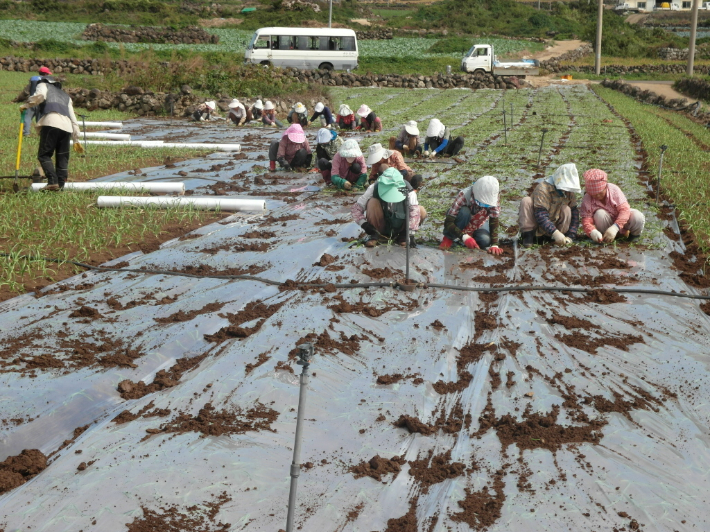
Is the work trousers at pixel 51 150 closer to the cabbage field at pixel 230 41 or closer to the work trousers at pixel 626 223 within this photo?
the work trousers at pixel 626 223

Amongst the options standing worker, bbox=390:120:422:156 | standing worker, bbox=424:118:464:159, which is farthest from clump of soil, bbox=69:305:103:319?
standing worker, bbox=424:118:464:159

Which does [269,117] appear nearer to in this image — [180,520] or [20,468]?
[20,468]

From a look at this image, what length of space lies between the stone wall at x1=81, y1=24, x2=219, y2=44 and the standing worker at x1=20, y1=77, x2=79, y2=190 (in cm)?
3462

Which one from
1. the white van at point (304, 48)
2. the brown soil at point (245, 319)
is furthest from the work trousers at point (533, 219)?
the white van at point (304, 48)

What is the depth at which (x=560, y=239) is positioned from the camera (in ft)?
21.1

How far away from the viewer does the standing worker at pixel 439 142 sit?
11.3 m

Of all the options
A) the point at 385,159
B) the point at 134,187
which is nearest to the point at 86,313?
the point at 134,187

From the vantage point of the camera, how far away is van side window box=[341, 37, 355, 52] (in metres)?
30.4

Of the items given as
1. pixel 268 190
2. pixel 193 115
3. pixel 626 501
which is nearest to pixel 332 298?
pixel 626 501

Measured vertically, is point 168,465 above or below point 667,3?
below

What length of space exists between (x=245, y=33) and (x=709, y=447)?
45.6 meters

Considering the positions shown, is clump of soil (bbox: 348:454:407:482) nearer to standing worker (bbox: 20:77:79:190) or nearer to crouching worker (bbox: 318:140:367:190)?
crouching worker (bbox: 318:140:367:190)

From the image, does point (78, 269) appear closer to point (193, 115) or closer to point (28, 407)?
point (28, 407)

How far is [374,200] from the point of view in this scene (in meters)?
6.49
